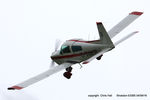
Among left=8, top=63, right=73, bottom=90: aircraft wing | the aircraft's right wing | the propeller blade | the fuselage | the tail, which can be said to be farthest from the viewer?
the aircraft's right wing

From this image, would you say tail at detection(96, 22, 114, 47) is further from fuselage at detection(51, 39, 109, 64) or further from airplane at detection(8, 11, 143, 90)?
fuselage at detection(51, 39, 109, 64)

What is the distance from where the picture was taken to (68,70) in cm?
4150

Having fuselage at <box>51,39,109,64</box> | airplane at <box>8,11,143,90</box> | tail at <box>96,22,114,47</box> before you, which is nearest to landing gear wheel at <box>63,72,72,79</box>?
airplane at <box>8,11,143,90</box>

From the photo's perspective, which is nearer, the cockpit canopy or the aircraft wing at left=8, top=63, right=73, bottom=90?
the aircraft wing at left=8, top=63, right=73, bottom=90

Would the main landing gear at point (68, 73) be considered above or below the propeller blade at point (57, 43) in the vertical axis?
below

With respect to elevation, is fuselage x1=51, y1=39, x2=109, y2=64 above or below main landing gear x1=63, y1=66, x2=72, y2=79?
above

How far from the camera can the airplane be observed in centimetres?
3900

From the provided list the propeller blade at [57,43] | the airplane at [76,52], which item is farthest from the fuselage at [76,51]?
the propeller blade at [57,43]

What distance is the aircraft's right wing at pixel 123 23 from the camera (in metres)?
44.5

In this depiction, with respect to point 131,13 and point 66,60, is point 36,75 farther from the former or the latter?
point 131,13

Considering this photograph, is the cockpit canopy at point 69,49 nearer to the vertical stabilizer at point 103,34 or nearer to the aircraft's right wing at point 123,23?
the vertical stabilizer at point 103,34

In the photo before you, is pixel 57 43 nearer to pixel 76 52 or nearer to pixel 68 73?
pixel 76 52

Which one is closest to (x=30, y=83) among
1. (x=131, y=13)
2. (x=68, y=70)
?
(x=68, y=70)

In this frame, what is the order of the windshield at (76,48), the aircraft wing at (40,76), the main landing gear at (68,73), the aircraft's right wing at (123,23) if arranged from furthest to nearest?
the aircraft's right wing at (123,23)
the main landing gear at (68,73)
the windshield at (76,48)
the aircraft wing at (40,76)
